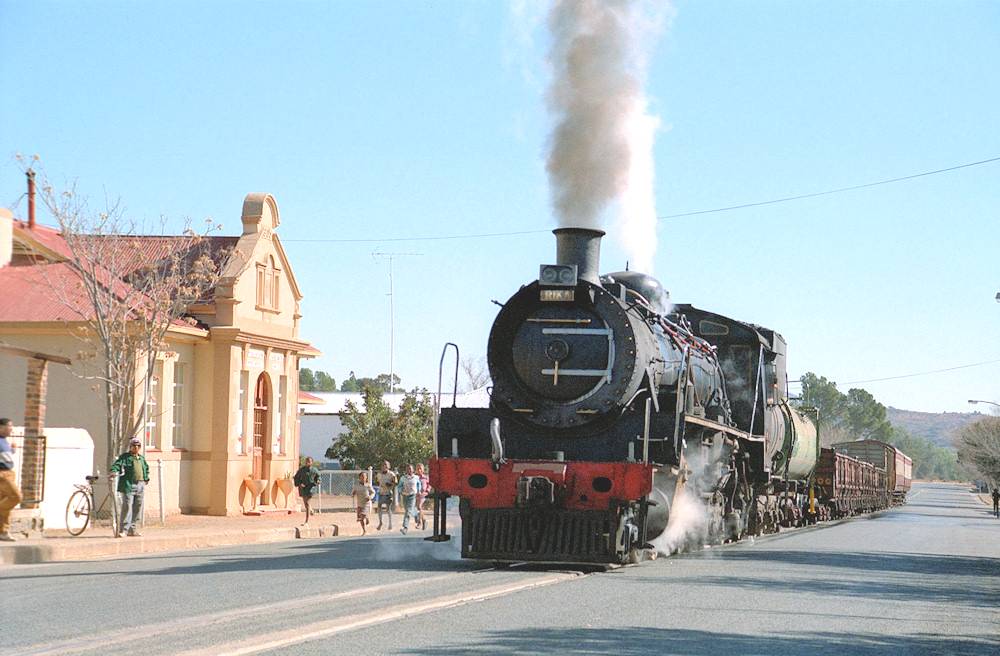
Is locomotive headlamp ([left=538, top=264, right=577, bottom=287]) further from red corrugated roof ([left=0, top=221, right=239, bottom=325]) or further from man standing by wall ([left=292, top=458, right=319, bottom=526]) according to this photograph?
man standing by wall ([left=292, top=458, right=319, bottom=526])

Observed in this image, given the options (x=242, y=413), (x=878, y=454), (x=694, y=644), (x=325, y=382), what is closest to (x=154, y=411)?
(x=242, y=413)

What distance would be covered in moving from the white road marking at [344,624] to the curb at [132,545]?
8.27m

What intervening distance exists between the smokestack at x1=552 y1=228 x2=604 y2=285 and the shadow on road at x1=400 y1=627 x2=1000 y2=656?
6810 millimetres

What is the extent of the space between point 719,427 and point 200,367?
16.3m

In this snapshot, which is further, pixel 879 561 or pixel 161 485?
pixel 161 485

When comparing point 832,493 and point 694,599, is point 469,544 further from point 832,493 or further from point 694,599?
point 832,493

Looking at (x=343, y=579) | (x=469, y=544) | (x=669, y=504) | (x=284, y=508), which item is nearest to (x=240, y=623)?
(x=343, y=579)

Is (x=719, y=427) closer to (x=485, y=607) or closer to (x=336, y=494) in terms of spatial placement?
(x=485, y=607)

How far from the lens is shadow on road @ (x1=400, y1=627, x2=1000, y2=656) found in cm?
841

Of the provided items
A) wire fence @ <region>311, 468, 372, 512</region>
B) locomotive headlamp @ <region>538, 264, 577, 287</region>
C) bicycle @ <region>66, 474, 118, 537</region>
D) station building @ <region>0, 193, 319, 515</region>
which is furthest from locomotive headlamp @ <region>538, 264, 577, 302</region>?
wire fence @ <region>311, 468, 372, 512</region>

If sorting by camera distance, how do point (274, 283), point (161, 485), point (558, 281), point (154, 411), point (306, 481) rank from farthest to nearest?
point (274, 283)
point (154, 411)
point (306, 481)
point (161, 485)
point (558, 281)

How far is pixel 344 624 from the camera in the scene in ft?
30.9

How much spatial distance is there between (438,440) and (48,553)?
6.38 m

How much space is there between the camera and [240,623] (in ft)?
31.4
